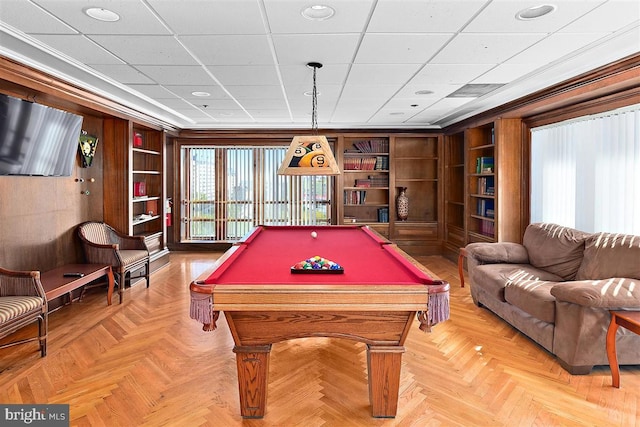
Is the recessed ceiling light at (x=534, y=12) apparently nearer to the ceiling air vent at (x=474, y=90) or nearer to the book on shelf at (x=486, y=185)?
the ceiling air vent at (x=474, y=90)

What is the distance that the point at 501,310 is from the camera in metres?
3.98

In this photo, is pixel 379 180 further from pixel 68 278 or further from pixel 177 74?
pixel 68 278

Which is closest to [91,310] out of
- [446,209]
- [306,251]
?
[306,251]

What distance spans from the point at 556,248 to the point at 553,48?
1.97 meters

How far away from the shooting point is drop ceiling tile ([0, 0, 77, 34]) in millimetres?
2466

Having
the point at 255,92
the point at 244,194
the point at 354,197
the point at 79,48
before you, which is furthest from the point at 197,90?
the point at 354,197

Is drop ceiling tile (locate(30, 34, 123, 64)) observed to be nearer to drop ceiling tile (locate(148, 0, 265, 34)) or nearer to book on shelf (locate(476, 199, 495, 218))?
drop ceiling tile (locate(148, 0, 265, 34))

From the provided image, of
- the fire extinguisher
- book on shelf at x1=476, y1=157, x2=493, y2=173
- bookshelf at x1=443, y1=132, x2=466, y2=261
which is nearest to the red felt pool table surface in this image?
book on shelf at x1=476, y1=157, x2=493, y2=173

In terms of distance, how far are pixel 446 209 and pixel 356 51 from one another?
203 inches

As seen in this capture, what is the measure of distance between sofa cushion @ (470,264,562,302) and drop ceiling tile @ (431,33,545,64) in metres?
2.04

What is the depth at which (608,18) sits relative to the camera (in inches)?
104

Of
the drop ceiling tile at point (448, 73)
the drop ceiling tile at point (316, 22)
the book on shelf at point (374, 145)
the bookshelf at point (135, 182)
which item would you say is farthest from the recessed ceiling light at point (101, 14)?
the book on shelf at point (374, 145)

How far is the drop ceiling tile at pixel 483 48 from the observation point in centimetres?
301

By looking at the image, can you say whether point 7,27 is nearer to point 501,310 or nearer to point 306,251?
point 306,251
